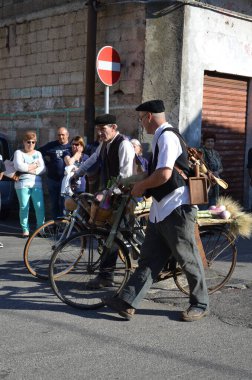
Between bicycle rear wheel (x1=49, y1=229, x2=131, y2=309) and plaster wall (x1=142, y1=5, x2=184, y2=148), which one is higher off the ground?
plaster wall (x1=142, y1=5, x2=184, y2=148)

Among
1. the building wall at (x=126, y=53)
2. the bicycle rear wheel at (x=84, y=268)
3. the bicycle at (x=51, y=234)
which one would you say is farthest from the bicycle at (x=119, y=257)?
the building wall at (x=126, y=53)

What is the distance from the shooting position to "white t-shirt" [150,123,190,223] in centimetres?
507

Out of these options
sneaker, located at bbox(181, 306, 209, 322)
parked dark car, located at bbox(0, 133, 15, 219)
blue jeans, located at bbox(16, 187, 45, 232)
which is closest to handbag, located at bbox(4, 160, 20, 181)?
blue jeans, located at bbox(16, 187, 45, 232)

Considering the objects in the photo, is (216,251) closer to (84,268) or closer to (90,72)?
(84,268)

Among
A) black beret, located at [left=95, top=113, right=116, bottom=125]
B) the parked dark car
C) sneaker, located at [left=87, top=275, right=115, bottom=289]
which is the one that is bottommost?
sneaker, located at [left=87, top=275, right=115, bottom=289]

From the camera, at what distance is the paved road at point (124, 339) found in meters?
4.15

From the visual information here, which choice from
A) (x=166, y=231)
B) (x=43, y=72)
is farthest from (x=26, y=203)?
(x=166, y=231)

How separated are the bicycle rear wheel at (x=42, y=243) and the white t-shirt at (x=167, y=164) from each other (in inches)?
Result: 49.5

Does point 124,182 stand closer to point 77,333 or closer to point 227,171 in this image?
point 77,333

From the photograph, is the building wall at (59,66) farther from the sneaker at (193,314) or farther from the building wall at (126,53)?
the sneaker at (193,314)

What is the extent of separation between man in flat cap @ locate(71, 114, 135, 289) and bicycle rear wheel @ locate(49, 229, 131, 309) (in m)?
0.07

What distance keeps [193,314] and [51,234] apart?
6.41ft

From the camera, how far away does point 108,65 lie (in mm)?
10680

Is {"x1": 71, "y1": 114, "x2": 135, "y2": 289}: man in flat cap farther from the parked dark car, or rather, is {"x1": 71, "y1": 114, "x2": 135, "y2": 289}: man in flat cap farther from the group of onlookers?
the parked dark car
